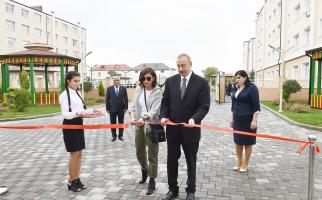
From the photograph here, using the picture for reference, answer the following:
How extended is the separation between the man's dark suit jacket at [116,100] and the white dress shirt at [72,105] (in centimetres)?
410

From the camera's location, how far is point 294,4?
1141 inches

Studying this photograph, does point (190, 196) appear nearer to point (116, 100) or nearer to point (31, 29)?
point (116, 100)

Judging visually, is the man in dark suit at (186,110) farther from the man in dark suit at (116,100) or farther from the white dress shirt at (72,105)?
the man in dark suit at (116,100)

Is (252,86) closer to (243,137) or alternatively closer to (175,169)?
(243,137)

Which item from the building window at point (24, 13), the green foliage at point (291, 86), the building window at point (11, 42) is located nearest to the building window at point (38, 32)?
the building window at point (24, 13)

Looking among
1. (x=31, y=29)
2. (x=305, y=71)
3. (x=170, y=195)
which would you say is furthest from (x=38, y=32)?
(x=170, y=195)

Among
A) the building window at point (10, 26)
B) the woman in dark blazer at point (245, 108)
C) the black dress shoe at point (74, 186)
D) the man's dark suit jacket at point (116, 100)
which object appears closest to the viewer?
the black dress shoe at point (74, 186)

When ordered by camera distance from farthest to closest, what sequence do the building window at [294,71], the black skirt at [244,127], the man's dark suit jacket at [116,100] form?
the building window at [294,71]
the man's dark suit jacket at [116,100]
the black skirt at [244,127]

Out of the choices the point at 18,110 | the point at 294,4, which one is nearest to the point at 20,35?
the point at 18,110

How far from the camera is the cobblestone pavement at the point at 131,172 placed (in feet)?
14.7

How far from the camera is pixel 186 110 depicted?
408 cm

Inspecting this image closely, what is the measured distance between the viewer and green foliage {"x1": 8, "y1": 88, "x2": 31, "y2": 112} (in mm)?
16016

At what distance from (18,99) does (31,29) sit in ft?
122

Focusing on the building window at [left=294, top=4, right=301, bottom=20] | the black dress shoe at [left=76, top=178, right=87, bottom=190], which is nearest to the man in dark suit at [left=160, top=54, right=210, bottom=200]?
the black dress shoe at [left=76, top=178, right=87, bottom=190]
